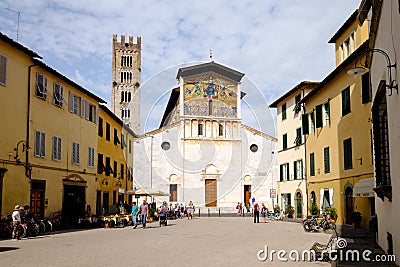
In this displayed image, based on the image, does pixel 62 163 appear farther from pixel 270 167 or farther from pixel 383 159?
pixel 270 167

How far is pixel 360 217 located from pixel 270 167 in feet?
105

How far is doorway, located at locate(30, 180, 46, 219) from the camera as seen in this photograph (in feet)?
72.2

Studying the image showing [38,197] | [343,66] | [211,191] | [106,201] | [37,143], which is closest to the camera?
[37,143]

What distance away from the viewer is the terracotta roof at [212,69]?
55.5 metres

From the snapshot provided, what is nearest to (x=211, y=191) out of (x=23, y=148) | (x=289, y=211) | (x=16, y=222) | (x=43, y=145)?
(x=289, y=211)

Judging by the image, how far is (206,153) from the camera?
5497 cm

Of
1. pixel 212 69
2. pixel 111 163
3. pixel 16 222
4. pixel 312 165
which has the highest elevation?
pixel 212 69

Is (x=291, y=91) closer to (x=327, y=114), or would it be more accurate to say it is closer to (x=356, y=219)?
(x=327, y=114)

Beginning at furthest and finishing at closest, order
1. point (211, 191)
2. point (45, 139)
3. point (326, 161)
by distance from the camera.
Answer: point (211, 191) < point (326, 161) < point (45, 139)

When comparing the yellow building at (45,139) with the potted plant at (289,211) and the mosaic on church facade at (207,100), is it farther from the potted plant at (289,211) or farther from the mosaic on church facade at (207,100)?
the mosaic on church facade at (207,100)

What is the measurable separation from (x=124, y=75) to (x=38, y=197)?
68891 millimetres

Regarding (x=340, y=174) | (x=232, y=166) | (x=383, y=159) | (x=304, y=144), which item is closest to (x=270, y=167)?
(x=232, y=166)

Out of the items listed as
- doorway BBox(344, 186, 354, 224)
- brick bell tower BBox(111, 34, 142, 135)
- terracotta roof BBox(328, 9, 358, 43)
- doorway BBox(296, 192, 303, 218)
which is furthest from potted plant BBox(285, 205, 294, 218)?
brick bell tower BBox(111, 34, 142, 135)

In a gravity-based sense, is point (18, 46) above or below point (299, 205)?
above
